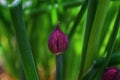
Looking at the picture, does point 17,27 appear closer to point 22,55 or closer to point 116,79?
point 22,55

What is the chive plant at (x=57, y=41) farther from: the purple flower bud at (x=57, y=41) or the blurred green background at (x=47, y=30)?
the blurred green background at (x=47, y=30)

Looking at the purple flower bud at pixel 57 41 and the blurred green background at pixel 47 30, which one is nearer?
the purple flower bud at pixel 57 41

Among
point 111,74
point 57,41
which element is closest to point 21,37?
point 57,41

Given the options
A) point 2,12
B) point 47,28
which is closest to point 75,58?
point 47,28

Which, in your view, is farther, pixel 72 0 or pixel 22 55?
pixel 72 0

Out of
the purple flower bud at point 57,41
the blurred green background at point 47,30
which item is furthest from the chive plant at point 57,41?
the blurred green background at point 47,30

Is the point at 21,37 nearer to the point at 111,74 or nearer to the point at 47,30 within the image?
the point at 111,74
